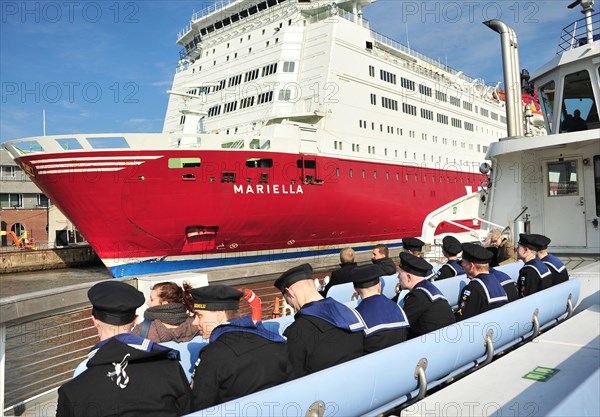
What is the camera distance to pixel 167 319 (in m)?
3.57

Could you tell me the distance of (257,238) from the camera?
58.5ft

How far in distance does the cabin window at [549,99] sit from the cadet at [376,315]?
796cm

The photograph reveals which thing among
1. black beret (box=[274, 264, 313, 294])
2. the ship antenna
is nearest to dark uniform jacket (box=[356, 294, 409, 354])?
black beret (box=[274, 264, 313, 294])

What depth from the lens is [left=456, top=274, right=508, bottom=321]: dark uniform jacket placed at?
409 centimetres

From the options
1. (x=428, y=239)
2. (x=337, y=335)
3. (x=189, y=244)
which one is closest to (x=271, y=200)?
(x=189, y=244)

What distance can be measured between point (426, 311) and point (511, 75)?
916 centimetres

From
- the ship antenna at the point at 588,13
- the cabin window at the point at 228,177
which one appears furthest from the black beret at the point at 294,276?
the cabin window at the point at 228,177

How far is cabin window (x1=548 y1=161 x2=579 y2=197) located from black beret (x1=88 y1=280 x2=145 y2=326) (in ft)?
28.4

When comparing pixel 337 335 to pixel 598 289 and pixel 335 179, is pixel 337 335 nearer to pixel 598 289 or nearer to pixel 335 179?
pixel 598 289

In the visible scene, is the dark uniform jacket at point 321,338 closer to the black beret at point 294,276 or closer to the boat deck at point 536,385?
the black beret at point 294,276

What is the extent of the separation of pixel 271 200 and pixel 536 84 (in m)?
9.68

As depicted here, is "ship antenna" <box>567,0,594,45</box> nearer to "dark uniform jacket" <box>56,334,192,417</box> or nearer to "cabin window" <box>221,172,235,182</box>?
"dark uniform jacket" <box>56,334,192,417</box>

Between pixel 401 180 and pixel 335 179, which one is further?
pixel 401 180

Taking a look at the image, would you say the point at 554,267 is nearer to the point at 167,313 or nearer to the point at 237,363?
the point at 167,313
